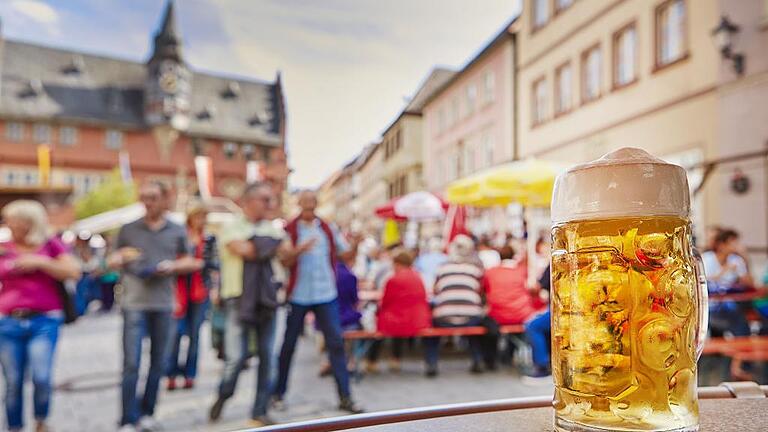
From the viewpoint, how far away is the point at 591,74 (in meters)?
13.5

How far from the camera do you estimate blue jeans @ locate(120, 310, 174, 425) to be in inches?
142

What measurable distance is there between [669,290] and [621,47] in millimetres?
12983

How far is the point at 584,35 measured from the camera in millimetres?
13547

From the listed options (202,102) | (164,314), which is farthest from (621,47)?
(202,102)

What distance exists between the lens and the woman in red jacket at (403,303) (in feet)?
18.8

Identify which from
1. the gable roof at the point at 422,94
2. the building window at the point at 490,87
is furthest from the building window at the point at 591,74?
the gable roof at the point at 422,94

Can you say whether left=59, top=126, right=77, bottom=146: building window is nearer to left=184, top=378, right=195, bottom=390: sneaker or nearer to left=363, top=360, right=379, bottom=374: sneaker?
left=184, top=378, right=195, bottom=390: sneaker

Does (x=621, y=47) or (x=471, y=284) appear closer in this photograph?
(x=471, y=284)

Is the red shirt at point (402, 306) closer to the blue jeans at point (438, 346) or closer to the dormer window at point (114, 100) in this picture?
the blue jeans at point (438, 346)

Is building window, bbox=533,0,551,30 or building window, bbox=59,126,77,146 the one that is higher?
building window, bbox=59,126,77,146

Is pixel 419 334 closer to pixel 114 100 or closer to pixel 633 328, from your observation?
pixel 633 328

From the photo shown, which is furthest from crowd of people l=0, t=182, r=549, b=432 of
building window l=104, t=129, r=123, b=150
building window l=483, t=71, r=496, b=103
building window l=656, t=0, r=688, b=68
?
building window l=104, t=129, r=123, b=150

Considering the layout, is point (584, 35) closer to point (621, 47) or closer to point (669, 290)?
point (621, 47)

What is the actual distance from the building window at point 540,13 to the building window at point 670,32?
4.36m
